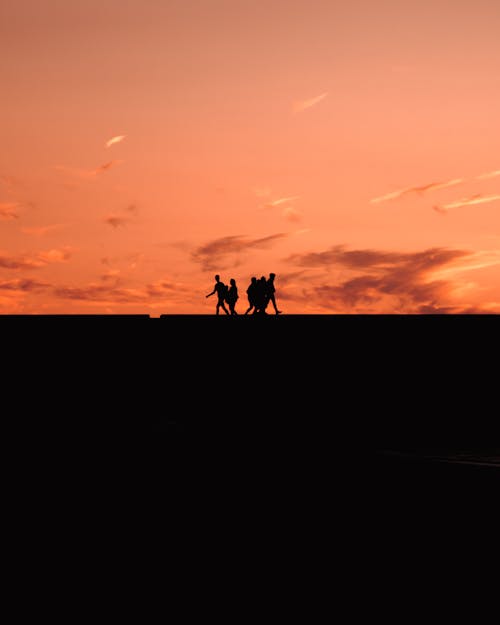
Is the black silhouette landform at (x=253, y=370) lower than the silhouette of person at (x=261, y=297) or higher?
lower

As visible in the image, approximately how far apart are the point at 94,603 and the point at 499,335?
13.3 m

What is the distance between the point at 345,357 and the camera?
81.2 feet

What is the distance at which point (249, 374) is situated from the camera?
24.9 m

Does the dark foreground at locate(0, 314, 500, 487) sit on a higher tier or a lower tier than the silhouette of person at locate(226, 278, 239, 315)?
lower

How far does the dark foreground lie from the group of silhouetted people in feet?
1.77

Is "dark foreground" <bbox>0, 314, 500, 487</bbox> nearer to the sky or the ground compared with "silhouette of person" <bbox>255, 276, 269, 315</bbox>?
nearer to the ground

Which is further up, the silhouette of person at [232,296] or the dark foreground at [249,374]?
the silhouette of person at [232,296]

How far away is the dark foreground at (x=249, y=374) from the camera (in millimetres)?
23578

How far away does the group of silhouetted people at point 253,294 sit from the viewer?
24641mm

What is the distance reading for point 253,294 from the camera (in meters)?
24.7

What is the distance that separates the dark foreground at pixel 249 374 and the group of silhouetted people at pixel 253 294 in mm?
540

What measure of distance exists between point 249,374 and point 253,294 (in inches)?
75.8

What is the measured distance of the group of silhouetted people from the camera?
24.6 metres

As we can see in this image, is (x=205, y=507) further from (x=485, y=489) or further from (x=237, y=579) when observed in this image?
(x=485, y=489)
